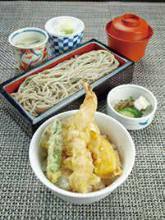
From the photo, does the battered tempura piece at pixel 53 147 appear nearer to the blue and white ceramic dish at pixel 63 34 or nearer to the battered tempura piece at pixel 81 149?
the battered tempura piece at pixel 81 149

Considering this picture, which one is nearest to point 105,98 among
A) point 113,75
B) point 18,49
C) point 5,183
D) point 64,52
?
point 113,75

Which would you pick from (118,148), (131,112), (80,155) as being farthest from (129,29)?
(80,155)

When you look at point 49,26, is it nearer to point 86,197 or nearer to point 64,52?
point 64,52

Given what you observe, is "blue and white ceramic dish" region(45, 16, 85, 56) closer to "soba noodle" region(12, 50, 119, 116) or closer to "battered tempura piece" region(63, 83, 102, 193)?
"soba noodle" region(12, 50, 119, 116)

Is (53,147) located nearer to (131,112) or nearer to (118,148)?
(118,148)

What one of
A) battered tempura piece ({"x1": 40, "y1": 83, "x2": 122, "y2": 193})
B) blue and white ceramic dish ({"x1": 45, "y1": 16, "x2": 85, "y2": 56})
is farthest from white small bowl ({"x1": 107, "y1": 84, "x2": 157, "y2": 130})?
blue and white ceramic dish ({"x1": 45, "y1": 16, "x2": 85, "y2": 56})

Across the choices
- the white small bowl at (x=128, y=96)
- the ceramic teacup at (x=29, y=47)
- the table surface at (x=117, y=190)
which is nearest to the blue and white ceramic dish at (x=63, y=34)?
the ceramic teacup at (x=29, y=47)

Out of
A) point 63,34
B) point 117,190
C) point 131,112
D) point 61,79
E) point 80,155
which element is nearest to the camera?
point 80,155
